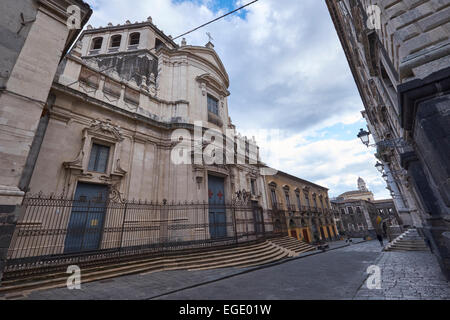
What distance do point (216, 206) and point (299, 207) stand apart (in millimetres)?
16852

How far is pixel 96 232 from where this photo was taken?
26.3ft

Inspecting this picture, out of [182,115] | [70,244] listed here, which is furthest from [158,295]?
[182,115]

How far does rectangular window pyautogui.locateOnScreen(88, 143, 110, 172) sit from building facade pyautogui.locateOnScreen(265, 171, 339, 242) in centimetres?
1366

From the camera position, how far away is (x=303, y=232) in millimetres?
22984

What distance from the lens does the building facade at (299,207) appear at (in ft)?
67.5

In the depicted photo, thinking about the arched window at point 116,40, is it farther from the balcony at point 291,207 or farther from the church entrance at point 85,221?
the balcony at point 291,207

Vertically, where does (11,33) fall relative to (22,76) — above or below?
above

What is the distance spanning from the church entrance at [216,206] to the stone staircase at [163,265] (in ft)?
7.36

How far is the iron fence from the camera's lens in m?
6.00

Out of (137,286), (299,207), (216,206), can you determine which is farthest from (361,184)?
(137,286)

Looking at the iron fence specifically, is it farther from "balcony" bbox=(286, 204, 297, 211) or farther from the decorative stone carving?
"balcony" bbox=(286, 204, 297, 211)

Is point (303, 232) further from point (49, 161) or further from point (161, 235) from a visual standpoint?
point (49, 161)

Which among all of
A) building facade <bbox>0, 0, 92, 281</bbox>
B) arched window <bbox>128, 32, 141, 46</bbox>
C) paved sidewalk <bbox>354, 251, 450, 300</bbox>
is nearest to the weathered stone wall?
building facade <bbox>0, 0, 92, 281</bbox>

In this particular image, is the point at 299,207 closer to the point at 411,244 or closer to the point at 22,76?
the point at 411,244
